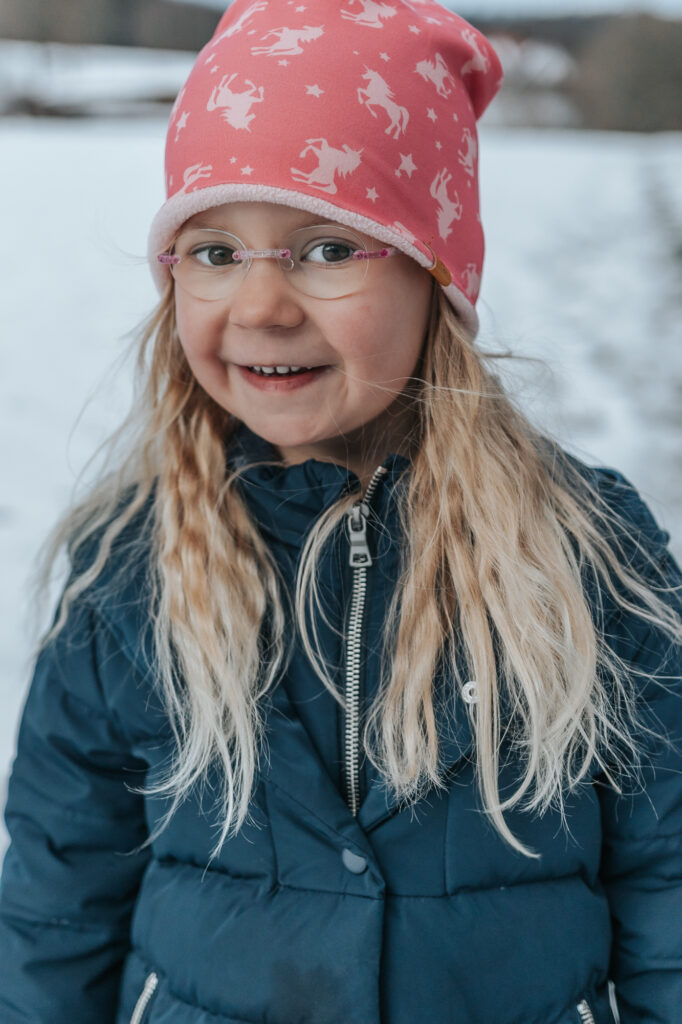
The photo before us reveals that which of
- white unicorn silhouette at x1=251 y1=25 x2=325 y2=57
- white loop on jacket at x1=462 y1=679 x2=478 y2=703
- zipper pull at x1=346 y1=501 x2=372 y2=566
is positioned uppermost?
white unicorn silhouette at x1=251 y1=25 x2=325 y2=57

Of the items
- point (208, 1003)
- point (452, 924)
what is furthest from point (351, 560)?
point (208, 1003)

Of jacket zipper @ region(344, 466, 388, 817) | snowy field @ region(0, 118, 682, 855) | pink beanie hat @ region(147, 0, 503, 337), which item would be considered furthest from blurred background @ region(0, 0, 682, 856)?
pink beanie hat @ region(147, 0, 503, 337)

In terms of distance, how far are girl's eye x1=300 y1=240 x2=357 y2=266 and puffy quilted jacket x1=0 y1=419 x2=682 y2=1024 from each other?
0.23 m

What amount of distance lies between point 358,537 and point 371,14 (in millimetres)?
571

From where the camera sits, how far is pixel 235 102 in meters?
1.02

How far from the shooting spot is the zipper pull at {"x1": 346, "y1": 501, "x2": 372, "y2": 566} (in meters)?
1.10

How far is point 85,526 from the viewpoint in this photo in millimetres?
1313

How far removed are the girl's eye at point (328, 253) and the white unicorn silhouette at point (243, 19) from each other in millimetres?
263

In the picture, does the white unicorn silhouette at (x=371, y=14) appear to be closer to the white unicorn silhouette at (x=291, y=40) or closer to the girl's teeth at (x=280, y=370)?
the white unicorn silhouette at (x=291, y=40)

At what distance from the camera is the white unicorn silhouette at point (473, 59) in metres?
1.15

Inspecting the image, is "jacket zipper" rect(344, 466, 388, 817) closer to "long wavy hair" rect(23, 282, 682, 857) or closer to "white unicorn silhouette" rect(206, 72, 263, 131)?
"long wavy hair" rect(23, 282, 682, 857)

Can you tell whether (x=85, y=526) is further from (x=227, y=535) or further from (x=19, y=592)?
(x=19, y=592)

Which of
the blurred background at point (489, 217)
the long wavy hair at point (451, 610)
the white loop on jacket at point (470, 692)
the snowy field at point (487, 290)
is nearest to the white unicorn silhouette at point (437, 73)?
the long wavy hair at point (451, 610)

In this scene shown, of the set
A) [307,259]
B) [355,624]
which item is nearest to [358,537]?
[355,624]
